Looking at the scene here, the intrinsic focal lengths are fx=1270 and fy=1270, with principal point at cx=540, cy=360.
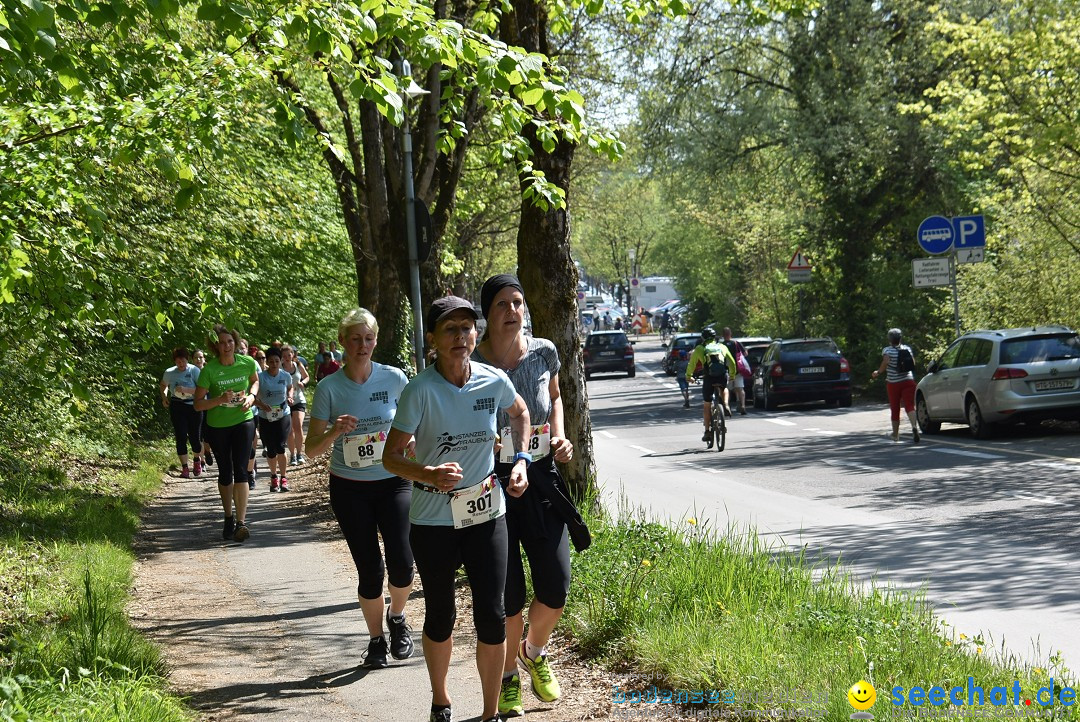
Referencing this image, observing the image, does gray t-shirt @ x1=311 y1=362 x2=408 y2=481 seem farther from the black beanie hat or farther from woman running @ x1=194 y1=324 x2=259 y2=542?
woman running @ x1=194 y1=324 x2=259 y2=542

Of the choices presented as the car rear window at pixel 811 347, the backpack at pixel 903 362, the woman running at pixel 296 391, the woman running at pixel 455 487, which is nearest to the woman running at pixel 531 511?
the woman running at pixel 455 487

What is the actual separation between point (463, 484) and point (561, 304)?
179 inches

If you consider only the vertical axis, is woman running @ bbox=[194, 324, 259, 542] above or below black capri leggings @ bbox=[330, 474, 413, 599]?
above

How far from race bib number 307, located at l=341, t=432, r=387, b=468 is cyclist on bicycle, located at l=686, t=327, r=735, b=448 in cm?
1430

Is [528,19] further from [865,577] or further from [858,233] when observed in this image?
[858,233]

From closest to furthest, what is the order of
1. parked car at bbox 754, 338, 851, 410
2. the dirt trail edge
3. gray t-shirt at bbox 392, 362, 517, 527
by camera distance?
gray t-shirt at bbox 392, 362, 517, 527
the dirt trail edge
parked car at bbox 754, 338, 851, 410

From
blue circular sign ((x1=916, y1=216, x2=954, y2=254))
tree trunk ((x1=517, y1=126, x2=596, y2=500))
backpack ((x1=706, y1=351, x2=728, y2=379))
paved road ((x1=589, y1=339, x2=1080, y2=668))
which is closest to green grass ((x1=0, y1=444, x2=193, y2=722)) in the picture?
tree trunk ((x1=517, y1=126, x2=596, y2=500))

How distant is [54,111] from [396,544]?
4.63m

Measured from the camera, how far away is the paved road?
8375 mm

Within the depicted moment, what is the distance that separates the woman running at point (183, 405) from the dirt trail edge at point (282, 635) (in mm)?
5195

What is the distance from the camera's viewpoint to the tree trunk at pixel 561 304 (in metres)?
9.74

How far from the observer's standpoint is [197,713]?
245 inches

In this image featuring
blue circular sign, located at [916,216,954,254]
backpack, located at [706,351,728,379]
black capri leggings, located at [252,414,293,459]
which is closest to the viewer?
black capri leggings, located at [252,414,293,459]

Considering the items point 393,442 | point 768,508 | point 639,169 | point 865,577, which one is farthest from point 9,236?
point 639,169
